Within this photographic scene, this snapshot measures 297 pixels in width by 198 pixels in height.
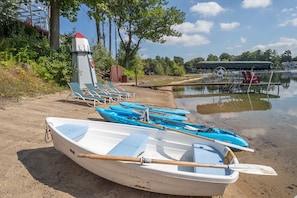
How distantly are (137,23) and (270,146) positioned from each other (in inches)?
1080

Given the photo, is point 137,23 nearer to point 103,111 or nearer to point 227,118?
point 227,118

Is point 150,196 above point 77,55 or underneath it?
underneath

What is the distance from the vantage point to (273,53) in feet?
306

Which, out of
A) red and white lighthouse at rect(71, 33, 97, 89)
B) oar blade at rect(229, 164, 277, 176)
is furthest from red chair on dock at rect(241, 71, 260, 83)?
oar blade at rect(229, 164, 277, 176)

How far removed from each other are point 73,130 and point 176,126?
136 inches

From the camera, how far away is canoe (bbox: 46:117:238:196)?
2.96 m

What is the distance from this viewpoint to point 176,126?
6.65m

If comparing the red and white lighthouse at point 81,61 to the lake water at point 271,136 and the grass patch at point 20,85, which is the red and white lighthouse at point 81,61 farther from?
the lake water at point 271,136

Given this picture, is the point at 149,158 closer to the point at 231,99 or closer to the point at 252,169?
the point at 252,169

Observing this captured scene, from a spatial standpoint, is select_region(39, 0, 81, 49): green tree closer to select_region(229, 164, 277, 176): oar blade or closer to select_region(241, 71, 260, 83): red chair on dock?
select_region(229, 164, 277, 176): oar blade

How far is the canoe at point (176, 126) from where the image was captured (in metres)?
6.04

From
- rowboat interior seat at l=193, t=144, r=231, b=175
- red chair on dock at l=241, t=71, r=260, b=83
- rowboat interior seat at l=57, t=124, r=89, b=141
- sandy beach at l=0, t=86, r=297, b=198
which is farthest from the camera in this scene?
red chair on dock at l=241, t=71, r=260, b=83

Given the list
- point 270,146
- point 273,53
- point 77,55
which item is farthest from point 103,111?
point 273,53

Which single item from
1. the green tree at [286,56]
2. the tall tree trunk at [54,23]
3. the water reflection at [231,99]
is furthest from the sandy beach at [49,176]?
the green tree at [286,56]
